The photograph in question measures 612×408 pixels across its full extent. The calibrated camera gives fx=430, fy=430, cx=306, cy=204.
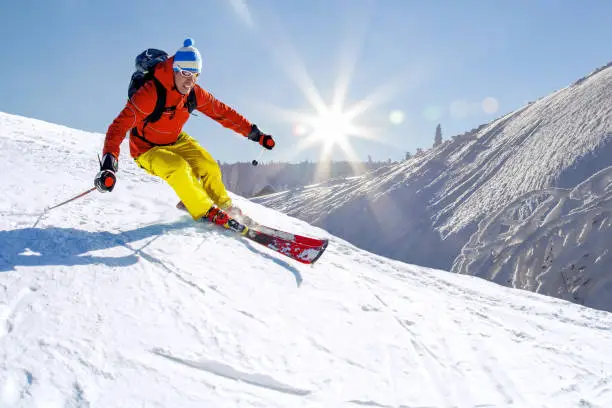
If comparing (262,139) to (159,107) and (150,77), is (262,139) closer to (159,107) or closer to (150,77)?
(159,107)

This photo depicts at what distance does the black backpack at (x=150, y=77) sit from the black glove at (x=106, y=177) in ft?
2.96

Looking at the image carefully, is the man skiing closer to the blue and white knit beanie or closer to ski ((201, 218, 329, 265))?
the blue and white knit beanie

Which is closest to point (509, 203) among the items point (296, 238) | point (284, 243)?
point (296, 238)

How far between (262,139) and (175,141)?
1.21m

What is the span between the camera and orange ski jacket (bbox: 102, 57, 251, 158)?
4.40 m

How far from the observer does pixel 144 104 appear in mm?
4531

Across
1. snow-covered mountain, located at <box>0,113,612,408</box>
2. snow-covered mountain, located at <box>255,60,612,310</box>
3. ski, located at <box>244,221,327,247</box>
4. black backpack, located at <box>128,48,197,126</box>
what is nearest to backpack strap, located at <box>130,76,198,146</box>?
black backpack, located at <box>128,48,197,126</box>

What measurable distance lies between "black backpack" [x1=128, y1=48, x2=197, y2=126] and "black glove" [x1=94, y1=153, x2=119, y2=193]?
2.96ft

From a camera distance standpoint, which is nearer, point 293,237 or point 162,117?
point 293,237

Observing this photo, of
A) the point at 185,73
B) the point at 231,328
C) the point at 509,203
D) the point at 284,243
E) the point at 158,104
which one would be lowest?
the point at 231,328

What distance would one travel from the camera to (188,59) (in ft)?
15.2

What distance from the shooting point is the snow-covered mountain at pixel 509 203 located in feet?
36.0

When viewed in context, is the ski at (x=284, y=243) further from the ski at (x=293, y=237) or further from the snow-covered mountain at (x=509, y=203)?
the snow-covered mountain at (x=509, y=203)

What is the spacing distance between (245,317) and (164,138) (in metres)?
2.91
